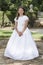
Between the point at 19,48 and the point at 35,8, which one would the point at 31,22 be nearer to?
the point at 35,8

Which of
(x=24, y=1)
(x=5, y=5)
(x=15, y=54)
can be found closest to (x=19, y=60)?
(x=15, y=54)

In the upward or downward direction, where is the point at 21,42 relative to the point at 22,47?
upward

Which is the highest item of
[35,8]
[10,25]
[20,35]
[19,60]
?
[20,35]

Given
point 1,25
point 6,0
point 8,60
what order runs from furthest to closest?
point 1,25 → point 6,0 → point 8,60

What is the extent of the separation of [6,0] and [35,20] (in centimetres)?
261

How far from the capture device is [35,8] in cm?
1656

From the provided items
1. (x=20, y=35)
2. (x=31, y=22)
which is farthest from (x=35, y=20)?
(x=20, y=35)

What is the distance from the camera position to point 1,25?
55.7 ft

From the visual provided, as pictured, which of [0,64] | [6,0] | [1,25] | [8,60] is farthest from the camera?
[1,25]

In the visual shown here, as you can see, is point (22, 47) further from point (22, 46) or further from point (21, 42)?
point (21, 42)

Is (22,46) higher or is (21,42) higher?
(21,42)

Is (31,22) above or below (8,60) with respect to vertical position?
below

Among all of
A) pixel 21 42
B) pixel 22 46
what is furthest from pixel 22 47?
pixel 21 42

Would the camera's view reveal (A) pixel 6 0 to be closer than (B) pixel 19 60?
No
